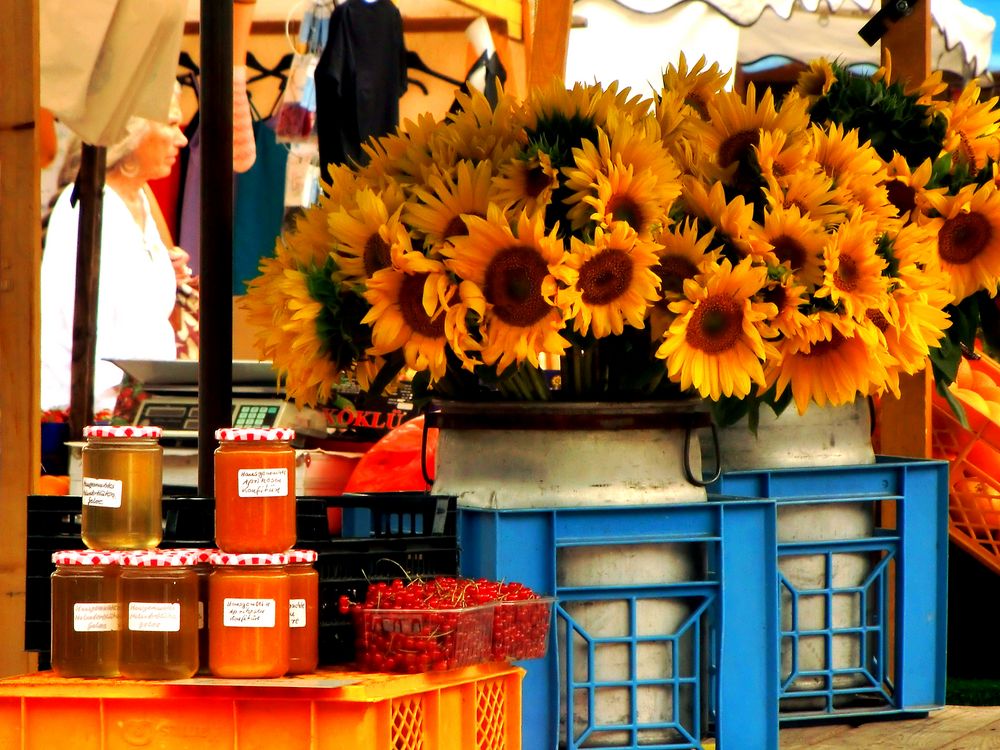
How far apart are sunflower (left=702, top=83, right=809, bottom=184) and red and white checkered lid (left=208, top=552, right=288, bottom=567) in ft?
3.14

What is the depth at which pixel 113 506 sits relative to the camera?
1983 millimetres

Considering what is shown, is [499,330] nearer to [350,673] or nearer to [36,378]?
[350,673]

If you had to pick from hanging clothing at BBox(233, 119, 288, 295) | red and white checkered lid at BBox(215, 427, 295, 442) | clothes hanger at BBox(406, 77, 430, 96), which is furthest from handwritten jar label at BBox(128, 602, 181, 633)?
hanging clothing at BBox(233, 119, 288, 295)

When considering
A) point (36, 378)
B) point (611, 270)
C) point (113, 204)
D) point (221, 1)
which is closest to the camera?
point (611, 270)

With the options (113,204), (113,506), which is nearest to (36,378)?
(113,506)

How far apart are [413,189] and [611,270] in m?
0.34

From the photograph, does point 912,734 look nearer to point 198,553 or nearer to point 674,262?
point 674,262

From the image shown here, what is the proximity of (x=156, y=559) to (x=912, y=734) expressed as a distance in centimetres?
141

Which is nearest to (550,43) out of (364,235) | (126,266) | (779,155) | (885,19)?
(885,19)

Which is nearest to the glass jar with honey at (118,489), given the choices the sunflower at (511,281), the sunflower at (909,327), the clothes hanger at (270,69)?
the sunflower at (511,281)

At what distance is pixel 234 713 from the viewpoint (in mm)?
1861

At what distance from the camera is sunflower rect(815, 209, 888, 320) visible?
2271 millimetres

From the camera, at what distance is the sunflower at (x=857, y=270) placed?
7.45 ft

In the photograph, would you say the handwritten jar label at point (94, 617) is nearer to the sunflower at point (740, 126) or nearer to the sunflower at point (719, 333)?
the sunflower at point (719, 333)
